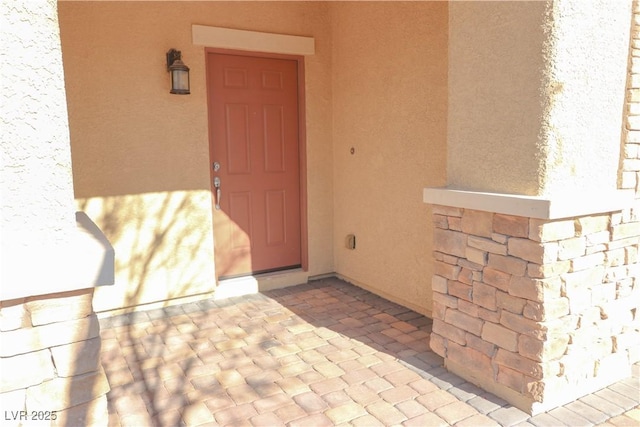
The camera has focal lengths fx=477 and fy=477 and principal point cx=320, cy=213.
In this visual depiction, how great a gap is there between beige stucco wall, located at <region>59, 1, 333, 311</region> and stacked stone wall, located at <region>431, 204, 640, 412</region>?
7.47ft

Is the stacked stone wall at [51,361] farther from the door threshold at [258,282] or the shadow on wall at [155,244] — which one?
the door threshold at [258,282]

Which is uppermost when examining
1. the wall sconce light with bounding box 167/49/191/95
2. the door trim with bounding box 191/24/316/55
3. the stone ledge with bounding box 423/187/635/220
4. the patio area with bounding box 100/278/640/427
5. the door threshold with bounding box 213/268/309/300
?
the door trim with bounding box 191/24/316/55

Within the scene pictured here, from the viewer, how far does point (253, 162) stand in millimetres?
4523

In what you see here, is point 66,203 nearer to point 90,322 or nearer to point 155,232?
point 90,322

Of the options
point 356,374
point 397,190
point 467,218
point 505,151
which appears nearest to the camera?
point 505,151

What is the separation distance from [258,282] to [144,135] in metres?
1.69

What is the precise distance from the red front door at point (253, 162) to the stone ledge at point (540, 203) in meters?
2.19

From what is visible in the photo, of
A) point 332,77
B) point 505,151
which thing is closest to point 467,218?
point 505,151

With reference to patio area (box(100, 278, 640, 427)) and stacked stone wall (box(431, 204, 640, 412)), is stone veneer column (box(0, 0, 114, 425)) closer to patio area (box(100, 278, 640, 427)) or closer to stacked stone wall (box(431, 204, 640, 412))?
patio area (box(100, 278, 640, 427))

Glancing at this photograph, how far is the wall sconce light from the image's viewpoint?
3873 millimetres

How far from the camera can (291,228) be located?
482cm

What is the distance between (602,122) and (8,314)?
2811 millimetres

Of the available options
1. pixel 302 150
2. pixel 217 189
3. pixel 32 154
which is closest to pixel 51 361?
pixel 32 154

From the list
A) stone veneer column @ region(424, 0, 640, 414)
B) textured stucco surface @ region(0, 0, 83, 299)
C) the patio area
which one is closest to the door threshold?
the patio area
